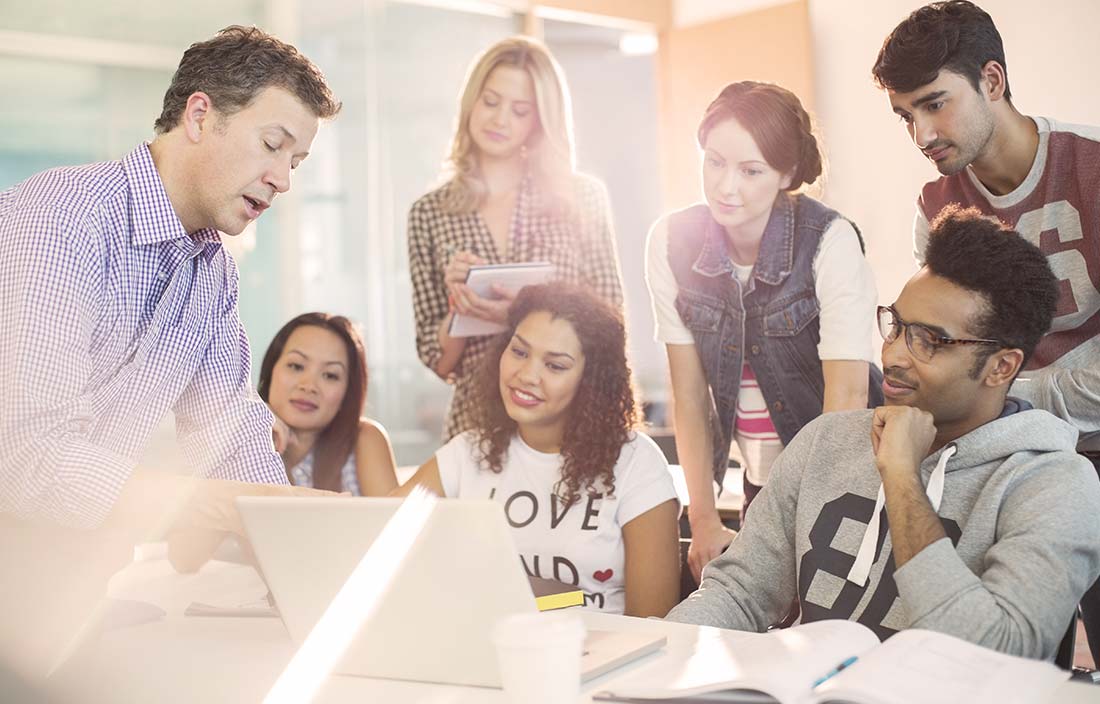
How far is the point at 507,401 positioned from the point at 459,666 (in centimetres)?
104

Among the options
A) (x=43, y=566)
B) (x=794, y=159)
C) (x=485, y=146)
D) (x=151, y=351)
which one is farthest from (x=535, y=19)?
(x=43, y=566)

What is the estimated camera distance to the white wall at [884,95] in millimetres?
4133

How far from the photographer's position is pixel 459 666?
1.24m

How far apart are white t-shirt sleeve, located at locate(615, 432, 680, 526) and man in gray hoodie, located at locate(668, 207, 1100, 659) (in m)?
0.37

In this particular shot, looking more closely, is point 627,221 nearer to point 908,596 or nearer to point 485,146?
point 485,146

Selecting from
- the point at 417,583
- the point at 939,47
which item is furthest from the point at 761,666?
the point at 939,47

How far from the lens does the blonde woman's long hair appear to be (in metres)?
2.77

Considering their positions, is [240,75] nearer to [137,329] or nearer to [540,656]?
[137,329]

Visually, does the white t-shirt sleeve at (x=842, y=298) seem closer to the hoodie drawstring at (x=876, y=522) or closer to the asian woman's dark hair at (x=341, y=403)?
the hoodie drawstring at (x=876, y=522)

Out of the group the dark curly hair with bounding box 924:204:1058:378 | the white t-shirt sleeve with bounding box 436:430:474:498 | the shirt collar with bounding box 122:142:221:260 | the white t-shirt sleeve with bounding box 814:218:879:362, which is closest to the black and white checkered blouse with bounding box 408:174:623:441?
the white t-shirt sleeve with bounding box 436:430:474:498

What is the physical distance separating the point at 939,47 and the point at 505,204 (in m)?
1.17

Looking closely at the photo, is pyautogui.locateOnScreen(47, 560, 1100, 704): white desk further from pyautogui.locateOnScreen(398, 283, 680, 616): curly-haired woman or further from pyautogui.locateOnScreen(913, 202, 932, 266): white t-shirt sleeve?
pyautogui.locateOnScreen(913, 202, 932, 266): white t-shirt sleeve

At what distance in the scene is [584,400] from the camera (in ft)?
7.38

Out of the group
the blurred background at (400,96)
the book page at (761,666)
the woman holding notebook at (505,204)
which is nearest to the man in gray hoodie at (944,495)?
the book page at (761,666)
